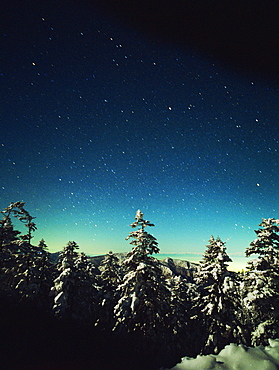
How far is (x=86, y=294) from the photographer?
21438 mm

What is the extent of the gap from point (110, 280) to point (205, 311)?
1184cm

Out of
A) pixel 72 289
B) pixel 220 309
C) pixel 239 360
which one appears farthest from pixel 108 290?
pixel 239 360

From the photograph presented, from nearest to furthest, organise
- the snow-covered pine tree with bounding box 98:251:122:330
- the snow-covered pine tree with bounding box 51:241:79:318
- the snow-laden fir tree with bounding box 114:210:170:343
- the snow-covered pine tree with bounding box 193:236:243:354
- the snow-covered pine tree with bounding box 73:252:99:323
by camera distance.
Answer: the snow-laden fir tree with bounding box 114:210:170:343 < the snow-covered pine tree with bounding box 193:236:243:354 < the snow-covered pine tree with bounding box 51:241:79:318 < the snow-covered pine tree with bounding box 73:252:99:323 < the snow-covered pine tree with bounding box 98:251:122:330

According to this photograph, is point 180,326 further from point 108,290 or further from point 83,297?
point 83,297

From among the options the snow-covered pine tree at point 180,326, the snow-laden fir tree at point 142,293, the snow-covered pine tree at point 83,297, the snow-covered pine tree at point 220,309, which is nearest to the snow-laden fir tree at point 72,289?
the snow-covered pine tree at point 83,297

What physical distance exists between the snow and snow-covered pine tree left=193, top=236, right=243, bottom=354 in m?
11.0

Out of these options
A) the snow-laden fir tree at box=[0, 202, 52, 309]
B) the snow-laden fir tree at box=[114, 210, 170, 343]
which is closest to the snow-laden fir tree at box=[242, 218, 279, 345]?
the snow-laden fir tree at box=[114, 210, 170, 343]

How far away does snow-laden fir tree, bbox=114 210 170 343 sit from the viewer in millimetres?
12695

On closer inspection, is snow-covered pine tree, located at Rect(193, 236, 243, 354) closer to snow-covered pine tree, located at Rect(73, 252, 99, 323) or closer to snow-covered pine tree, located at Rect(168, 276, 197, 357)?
snow-covered pine tree, located at Rect(168, 276, 197, 357)

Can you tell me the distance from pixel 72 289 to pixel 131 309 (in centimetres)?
1052

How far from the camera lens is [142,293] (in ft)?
Answer: 42.0

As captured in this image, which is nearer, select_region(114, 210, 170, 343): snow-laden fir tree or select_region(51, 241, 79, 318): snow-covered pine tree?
select_region(114, 210, 170, 343): snow-laden fir tree

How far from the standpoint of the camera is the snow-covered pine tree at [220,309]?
1445 centimetres

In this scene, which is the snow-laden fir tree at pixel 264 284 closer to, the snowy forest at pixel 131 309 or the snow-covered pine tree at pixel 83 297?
the snowy forest at pixel 131 309
